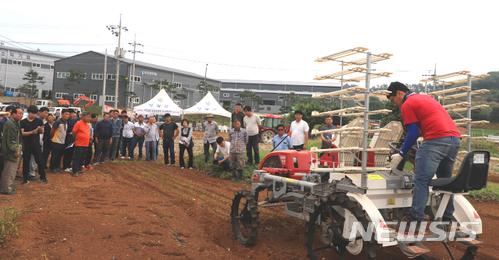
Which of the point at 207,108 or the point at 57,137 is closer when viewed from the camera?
the point at 57,137

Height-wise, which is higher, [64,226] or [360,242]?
[360,242]

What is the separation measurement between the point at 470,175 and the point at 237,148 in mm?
6743

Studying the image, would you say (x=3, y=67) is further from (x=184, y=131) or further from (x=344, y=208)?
(x=344, y=208)

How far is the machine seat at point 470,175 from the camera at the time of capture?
141 inches

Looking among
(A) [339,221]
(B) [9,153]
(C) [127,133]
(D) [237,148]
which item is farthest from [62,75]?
(A) [339,221]

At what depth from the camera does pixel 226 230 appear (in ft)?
18.7

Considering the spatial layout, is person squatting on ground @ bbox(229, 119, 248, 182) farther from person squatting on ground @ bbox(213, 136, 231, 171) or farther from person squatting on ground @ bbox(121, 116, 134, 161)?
person squatting on ground @ bbox(121, 116, 134, 161)

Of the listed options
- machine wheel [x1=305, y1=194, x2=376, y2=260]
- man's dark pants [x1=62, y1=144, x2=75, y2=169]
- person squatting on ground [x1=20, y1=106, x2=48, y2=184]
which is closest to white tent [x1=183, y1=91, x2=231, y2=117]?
man's dark pants [x1=62, y1=144, x2=75, y2=169]

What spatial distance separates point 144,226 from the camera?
562cm

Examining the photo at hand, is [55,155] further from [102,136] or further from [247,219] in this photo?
[247,219]

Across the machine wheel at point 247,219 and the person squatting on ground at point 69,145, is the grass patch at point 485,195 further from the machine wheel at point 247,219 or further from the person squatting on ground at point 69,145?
the person squatting on ground at point 69,145

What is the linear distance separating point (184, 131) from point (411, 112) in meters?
9.21

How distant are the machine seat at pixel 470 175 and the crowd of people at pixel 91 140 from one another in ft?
12.2

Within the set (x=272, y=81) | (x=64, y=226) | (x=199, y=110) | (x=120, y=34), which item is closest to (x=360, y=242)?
(x=64, y=226)
